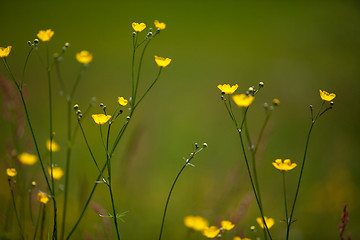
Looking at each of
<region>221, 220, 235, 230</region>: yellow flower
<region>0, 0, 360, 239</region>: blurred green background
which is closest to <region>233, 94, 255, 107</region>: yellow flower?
<region>221, 220, 235, 230</region>: yellow flower

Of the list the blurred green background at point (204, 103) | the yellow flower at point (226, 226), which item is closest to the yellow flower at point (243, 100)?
the yellow flower at point (226, 226)

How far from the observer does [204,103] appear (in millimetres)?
4543

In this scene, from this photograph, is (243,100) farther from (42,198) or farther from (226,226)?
(42,198)

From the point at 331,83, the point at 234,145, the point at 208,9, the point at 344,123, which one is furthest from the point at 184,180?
the point at 208,9

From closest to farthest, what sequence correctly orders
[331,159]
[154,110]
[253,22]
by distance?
1. [331,159]
2. [154,110]
3. [253,22]

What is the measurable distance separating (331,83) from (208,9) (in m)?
2.89

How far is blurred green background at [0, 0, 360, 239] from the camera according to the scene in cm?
258

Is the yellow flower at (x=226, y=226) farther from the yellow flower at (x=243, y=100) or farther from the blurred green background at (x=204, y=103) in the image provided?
the yellow flower at (x=243, y=100)

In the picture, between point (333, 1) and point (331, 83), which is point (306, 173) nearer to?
point (331, 83)

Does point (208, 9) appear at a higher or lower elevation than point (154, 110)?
higher

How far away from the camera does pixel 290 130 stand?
4.04 metres

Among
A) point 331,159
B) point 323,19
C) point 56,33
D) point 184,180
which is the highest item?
point 323,19

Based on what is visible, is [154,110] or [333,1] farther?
[333,1]

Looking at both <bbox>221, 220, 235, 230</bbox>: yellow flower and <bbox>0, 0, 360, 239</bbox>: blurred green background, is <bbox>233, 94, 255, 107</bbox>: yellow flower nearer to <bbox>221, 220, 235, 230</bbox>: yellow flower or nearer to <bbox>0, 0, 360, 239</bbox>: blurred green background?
<bbox>221, 220, 235, 230</bbox>: yellow flower
